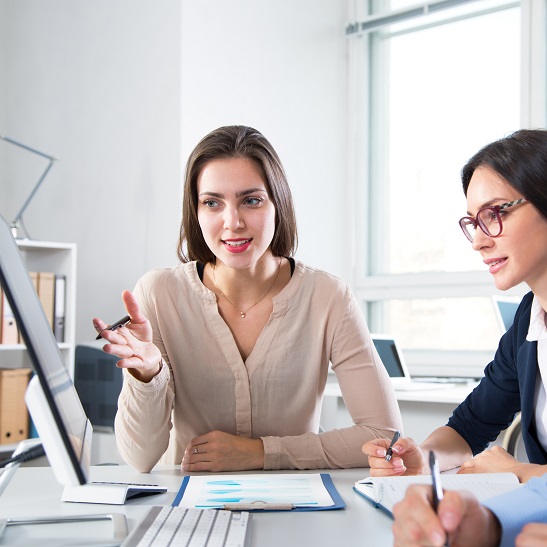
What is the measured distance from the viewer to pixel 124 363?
4.18 feet

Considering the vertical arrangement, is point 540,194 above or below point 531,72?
below

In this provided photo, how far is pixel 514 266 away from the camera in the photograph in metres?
1.35

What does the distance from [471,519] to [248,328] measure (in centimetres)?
98

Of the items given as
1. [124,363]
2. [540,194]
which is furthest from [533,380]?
[124,363]

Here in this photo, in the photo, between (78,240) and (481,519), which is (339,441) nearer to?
(481,519)

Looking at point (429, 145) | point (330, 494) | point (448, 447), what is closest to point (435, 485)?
point (330, 494)

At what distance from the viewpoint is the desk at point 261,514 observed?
0.96 m

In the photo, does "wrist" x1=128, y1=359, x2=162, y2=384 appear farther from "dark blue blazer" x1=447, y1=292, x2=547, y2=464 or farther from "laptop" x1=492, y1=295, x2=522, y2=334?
"laptop" x1=492, y1=295, x2=522, y2=334

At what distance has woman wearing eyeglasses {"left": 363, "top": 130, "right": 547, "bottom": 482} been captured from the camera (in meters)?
1.32

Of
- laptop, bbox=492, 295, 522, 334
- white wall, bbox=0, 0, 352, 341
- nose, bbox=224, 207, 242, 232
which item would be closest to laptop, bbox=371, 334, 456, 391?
laptop, bbox=492, 295, 522, 334

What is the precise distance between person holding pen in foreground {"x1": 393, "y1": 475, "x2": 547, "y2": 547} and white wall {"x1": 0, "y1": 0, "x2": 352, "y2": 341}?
2433mm

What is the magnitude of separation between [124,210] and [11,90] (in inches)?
42.4

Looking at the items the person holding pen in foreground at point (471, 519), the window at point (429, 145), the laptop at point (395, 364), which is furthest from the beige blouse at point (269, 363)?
the window at point (429, 145)

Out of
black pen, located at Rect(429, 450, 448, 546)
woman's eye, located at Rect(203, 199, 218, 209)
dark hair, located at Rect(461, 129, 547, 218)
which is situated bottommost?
black pen, located at Rect(429, 450, 448, 546)
